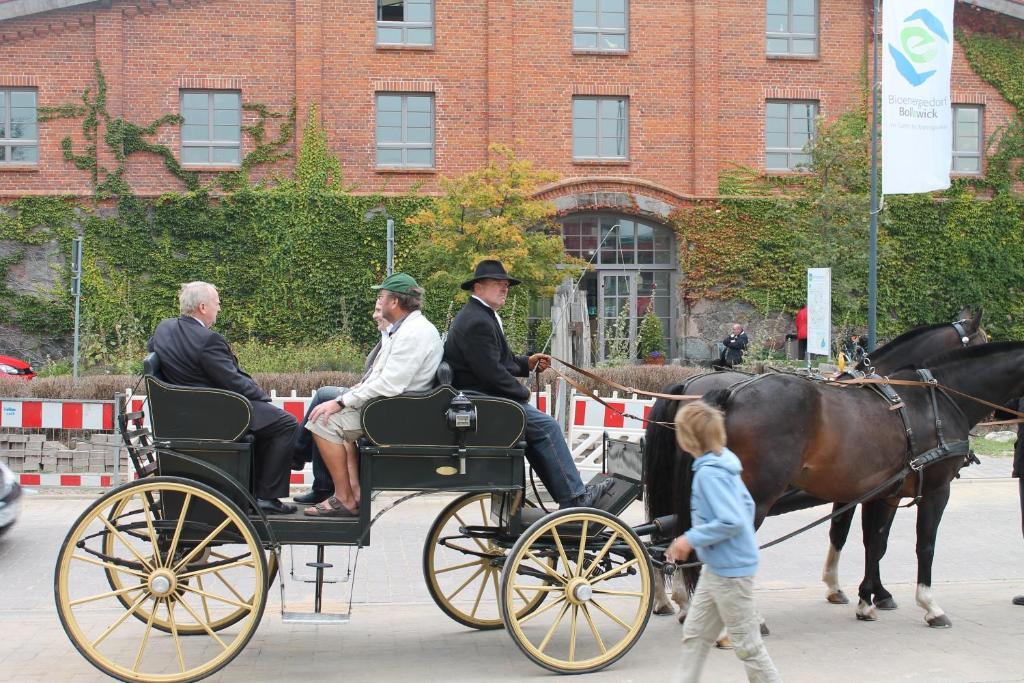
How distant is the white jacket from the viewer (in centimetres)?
590

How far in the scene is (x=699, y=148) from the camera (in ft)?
85.9

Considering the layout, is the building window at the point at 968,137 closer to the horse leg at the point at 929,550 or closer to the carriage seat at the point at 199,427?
the horse leg at the point at 929,550

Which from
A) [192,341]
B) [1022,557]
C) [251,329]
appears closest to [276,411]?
[192,341]

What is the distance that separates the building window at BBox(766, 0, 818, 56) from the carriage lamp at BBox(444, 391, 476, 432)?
23206 millimetres

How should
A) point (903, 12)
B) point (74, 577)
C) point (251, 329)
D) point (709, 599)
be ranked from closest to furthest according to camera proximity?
1. point (709, 599)
2. point (74, 577)
3. point (903, 12)
4. point (251, 329)

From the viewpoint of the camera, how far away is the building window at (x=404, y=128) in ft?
→ 84.1

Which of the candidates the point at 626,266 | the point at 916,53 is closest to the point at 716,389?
the point at 916,53

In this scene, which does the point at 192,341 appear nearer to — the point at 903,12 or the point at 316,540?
the point at 316,540

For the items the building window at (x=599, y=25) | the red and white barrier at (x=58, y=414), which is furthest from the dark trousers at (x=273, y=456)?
the building window at (x=599, y=25)

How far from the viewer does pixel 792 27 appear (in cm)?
2686

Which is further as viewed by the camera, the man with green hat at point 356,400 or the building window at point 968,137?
the building window at point 968,137

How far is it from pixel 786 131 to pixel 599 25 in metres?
5.41

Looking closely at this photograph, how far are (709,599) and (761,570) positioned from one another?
403cm

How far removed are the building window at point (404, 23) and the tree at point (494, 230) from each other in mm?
4949
